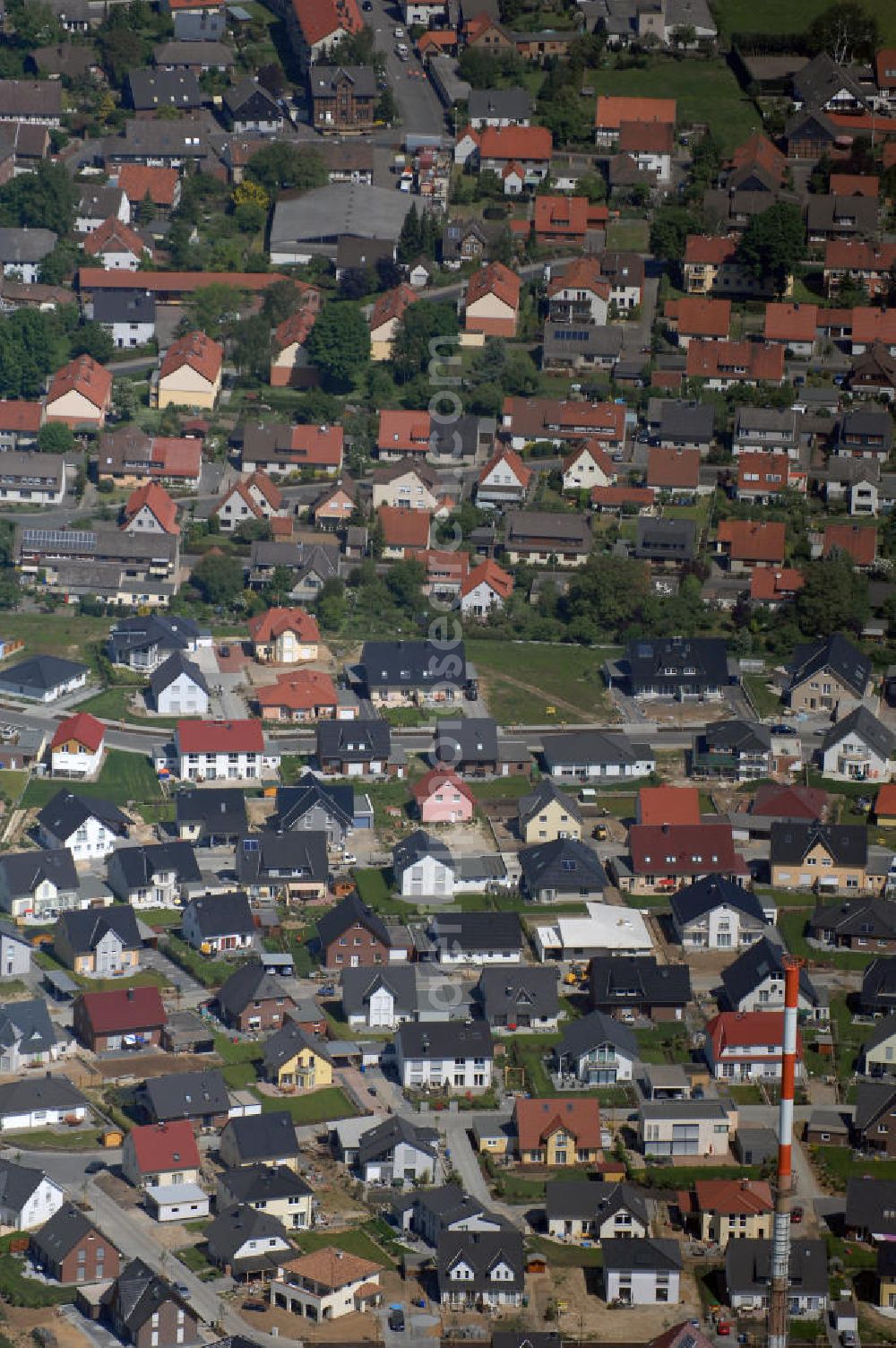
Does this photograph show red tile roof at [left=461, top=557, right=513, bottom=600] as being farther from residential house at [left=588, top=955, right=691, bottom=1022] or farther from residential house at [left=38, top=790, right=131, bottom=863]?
residential house at [left=588, top=955, right=691, bottom=1022]

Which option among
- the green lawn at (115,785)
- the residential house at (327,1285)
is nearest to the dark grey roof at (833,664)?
the green lawn at (115,785)

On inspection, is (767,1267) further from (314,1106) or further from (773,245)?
(773,245)

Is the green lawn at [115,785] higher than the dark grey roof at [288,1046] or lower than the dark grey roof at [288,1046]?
lower

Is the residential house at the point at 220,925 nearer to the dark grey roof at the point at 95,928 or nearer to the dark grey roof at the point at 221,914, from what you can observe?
the dark grey roof at the point at 221,914

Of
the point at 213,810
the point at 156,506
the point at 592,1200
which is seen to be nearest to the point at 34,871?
the point at 213,810

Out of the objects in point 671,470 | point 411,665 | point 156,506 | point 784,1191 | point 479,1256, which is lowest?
point 671,470

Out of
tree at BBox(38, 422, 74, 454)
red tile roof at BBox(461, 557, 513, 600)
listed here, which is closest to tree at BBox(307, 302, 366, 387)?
tree at BBox(38, 422, 74, 454)

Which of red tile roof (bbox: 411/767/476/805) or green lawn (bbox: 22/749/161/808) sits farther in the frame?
green lawn (bbox: 22/749/161/808)
